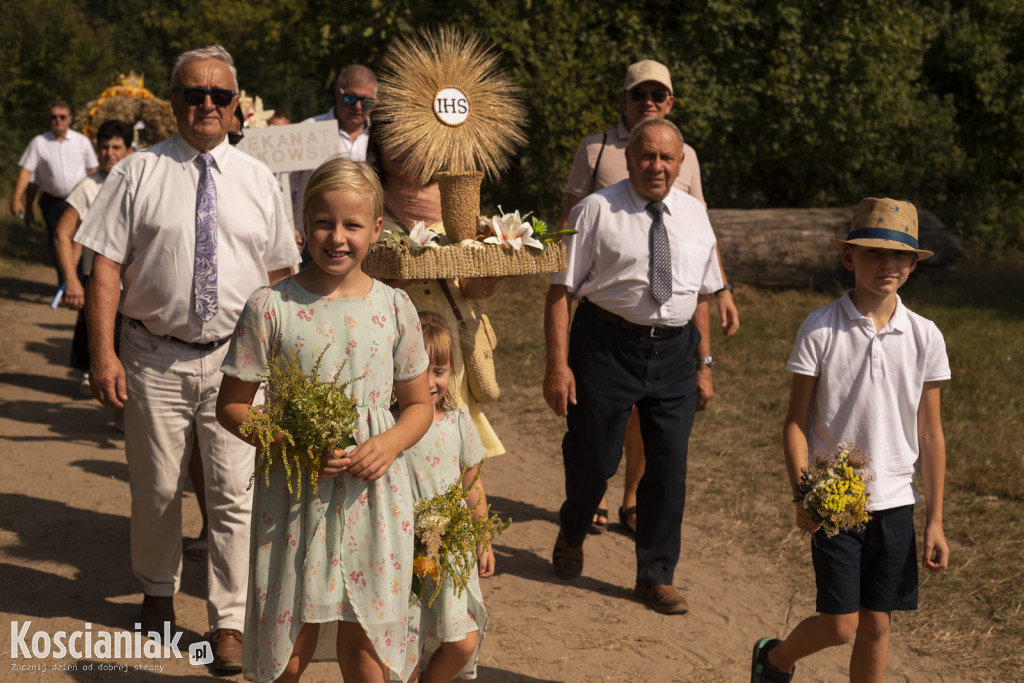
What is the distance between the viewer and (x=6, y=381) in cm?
930

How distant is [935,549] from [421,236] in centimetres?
223

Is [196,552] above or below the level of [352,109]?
below

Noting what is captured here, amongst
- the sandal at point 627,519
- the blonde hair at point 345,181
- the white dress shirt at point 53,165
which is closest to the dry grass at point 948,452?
the sandal at point 627,519

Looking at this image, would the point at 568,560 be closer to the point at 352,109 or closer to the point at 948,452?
the point at 948,452

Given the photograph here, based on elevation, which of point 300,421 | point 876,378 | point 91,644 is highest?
point 876,378

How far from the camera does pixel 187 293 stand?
14.4ft

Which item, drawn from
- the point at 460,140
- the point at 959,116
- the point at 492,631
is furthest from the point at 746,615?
the point at 959,116

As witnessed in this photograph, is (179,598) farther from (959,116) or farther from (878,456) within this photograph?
(959,116)

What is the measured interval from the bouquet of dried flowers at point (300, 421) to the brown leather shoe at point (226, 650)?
1626 millimetres

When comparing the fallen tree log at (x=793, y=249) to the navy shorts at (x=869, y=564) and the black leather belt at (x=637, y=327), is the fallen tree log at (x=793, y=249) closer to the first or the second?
the black leather belt at (x=637, y=327)

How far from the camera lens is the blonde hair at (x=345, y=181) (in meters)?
3.17

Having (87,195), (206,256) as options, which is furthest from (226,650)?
(87,195)

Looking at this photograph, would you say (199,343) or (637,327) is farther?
(637,327)

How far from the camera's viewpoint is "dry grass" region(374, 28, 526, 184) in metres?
4.44
